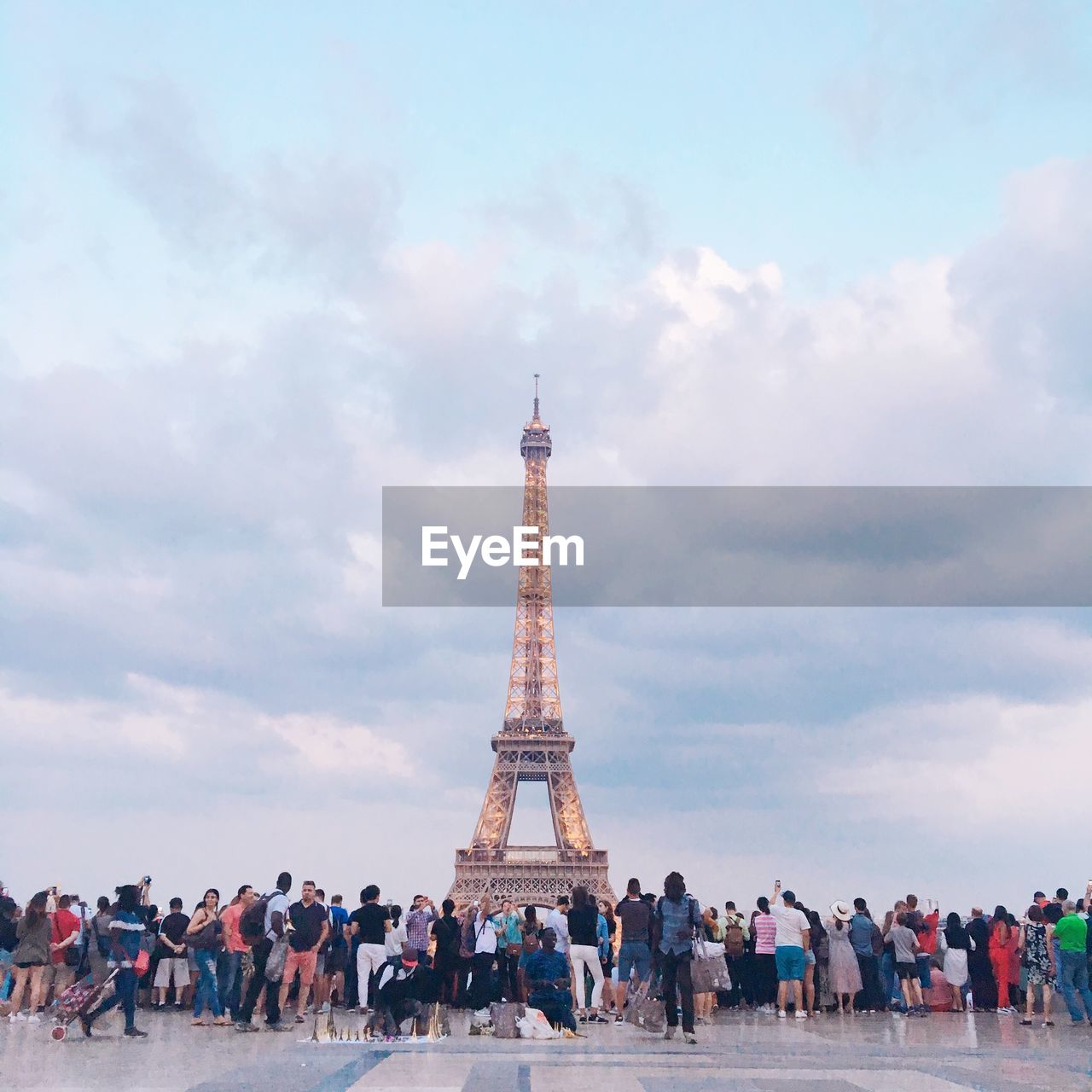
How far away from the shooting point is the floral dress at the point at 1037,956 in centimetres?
1723

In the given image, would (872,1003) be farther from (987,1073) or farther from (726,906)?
(987,1073)

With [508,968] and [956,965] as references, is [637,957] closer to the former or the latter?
[508,968]

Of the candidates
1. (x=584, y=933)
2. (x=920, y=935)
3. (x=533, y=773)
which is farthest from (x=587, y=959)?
(x=533, y=773)

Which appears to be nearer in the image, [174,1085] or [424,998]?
[174,1085]

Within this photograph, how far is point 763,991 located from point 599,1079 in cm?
1062

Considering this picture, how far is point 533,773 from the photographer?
68.8 m

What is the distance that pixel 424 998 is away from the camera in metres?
14.8

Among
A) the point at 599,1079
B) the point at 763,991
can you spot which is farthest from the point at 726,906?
the point at 599,1079

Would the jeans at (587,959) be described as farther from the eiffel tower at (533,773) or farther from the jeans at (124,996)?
the eiffel tower at (533,773)

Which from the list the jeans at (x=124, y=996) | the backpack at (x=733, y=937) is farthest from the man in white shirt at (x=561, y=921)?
the jeans at (x=124, y=996)

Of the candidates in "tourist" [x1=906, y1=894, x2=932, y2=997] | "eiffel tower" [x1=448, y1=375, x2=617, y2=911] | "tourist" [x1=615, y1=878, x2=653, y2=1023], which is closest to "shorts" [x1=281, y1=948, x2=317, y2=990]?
"tourist" [x1=615, y1=878, x2=653, y2=1023]

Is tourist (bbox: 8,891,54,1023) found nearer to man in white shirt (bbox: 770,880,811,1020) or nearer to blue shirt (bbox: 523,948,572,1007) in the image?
blue shirt (bbox: 523,948,572,1007)

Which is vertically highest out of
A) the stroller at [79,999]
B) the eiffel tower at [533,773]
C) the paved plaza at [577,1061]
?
the eiffel tower at [533,773]

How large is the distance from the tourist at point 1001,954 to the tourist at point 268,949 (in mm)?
10507
